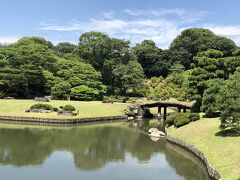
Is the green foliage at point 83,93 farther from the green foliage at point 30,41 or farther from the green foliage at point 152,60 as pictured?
the green foliage at point 152,60

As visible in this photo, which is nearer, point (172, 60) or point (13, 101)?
point (13, 101)

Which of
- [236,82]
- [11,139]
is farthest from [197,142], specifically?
[11,139]

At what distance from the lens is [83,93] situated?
3211 inches

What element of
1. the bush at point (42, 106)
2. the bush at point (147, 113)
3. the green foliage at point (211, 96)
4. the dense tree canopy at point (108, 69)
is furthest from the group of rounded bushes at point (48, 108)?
the green foliage at point (211, 96)

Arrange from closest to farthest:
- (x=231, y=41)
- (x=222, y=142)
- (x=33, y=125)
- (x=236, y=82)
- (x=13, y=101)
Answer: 1. (x=222, y=142)
2. (x=236, y=82)
3. (x=33, y=125)
4. (x=13, y=101)
5. (x=231, y=41)

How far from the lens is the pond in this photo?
32731mm

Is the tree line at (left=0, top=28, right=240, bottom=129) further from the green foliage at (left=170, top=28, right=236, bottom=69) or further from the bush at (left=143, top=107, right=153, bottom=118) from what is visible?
the bush at (left=143, top=107, right=153, bottom=118)

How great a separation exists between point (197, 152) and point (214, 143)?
2055 mm

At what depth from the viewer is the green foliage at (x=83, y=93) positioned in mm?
80875

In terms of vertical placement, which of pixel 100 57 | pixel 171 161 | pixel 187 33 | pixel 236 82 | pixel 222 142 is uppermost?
pixel 187 33

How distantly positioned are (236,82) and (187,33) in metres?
102

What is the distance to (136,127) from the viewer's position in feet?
212

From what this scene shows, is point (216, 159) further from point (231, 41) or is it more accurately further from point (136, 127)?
point (231, 41)

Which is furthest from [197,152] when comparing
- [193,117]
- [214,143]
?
[193,117]
